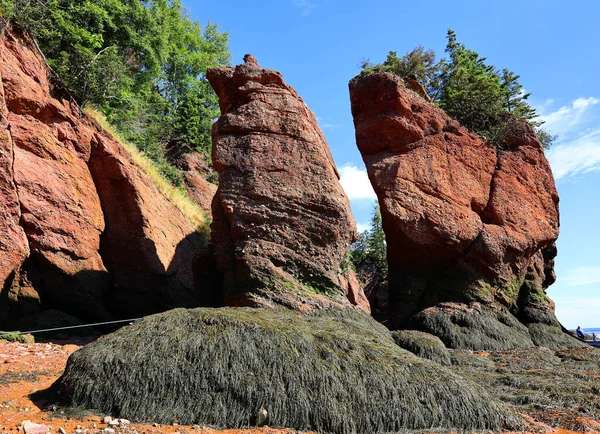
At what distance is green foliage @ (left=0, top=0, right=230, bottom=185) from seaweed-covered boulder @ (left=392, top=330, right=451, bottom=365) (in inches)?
487

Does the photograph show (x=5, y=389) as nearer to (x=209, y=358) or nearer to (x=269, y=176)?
(x=209, y=358)

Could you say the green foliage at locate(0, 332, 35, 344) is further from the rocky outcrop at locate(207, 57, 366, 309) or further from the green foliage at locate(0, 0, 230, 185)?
the green foliage at locate(0, 0, 230, 185)

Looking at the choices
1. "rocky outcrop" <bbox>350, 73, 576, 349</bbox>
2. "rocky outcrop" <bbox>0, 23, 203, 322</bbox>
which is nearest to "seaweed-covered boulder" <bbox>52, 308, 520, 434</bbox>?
"rocky outcrop" <bbox>0, 23, 203, 322</bbox>

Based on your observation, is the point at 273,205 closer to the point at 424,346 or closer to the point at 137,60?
the point at 424,346

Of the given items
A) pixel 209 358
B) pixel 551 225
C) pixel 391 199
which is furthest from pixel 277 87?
pixel 551 225

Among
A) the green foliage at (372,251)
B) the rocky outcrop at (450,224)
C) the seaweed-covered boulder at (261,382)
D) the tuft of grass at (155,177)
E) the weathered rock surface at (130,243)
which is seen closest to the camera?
the seaweed-covered boulder at (261,382)

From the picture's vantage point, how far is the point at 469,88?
20.1m

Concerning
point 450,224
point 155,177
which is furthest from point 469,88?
point 155,177

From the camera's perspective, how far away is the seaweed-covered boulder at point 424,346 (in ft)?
35.3

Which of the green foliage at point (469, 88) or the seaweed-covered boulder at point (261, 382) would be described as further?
the green foliage at point (469, 88)

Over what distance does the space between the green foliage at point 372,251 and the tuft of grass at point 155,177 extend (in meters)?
9.33

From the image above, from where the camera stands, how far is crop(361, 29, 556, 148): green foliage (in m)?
19.8

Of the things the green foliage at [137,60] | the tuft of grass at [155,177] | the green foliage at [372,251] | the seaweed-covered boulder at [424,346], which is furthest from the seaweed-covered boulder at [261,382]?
the green foliage at [372,251]

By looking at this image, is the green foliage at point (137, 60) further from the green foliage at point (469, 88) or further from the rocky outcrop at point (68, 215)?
the green foliage at point (469, 88)
